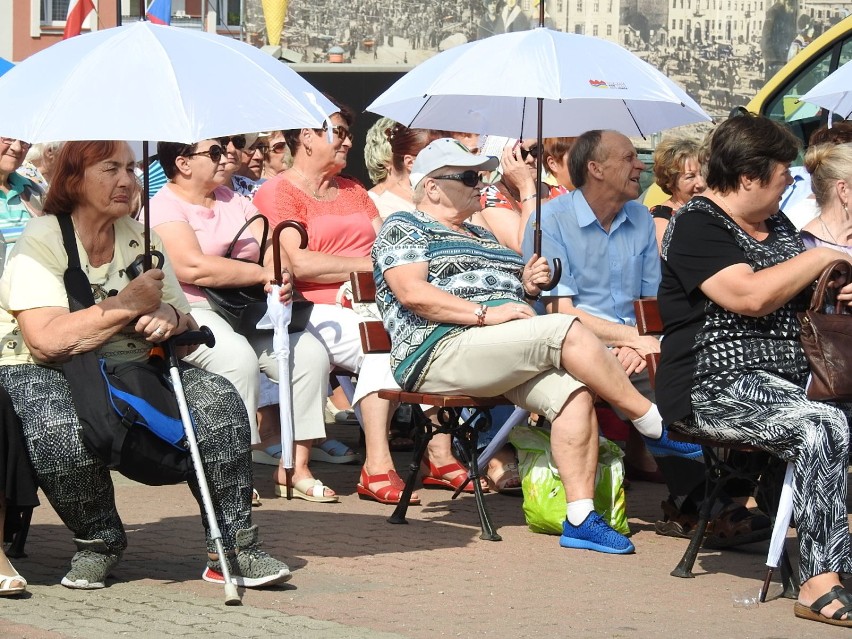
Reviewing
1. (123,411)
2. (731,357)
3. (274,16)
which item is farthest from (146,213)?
(274,16)

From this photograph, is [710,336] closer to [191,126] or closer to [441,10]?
[191,126]

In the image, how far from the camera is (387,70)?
16.1 metres

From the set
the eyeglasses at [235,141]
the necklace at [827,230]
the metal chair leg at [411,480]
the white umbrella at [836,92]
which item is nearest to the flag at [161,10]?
the eyeglasses at [235,141]

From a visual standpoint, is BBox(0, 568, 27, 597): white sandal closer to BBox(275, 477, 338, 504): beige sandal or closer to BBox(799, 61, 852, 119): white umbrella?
BBox(275, 477, 338, 504): beige sandal

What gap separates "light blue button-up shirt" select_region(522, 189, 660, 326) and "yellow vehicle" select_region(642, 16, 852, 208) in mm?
5097

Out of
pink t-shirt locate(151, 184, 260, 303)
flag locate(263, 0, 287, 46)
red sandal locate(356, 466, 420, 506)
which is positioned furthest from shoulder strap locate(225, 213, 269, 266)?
flag locate(263, 0, 287, 46)

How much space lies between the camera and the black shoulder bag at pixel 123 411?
5.31 meters

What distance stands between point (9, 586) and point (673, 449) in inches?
118

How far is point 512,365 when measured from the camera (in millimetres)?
6445

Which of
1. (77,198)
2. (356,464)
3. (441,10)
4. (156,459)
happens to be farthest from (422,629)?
(441,10)

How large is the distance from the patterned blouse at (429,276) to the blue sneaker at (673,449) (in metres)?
0.90

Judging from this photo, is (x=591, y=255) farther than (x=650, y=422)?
Yes

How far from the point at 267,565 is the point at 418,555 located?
3.02 ft

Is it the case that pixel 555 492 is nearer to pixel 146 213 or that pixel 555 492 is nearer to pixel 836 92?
pixel 146 213
